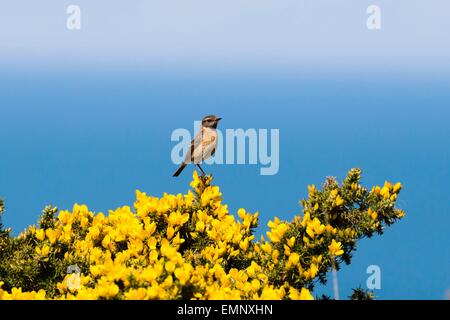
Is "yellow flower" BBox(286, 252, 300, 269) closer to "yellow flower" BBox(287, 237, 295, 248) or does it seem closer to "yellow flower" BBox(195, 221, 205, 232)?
"yellow flower" BBox(287, 237, 295, 248)

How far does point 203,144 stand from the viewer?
10578 mm

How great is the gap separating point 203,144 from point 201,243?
10.3 feet

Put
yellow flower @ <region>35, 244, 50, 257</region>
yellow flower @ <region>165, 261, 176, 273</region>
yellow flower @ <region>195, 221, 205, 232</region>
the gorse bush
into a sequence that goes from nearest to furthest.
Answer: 1. yellow flower @ <region>165, 261, 176, 273</region>
2. the gorse bush
3. yellow flower @ <region>35, 244, 50, 257</region>
4. yellow flower @ <region>195, 221, 205, 232</region>

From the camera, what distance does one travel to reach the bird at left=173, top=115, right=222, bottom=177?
10445 millimetres

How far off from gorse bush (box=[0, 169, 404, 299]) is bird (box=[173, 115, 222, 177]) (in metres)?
2.28

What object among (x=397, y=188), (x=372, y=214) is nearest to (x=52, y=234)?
(x=372, y=214)

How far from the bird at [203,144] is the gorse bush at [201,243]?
2.28 meters

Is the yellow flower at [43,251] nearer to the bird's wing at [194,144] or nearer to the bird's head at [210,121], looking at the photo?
the bird's wing at [194,144]

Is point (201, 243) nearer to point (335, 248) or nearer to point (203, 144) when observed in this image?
point (335, 248)

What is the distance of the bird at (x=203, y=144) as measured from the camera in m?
10.4

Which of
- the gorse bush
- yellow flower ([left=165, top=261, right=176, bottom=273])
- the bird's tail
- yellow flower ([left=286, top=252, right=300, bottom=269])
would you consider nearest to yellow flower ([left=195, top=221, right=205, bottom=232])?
the gorse bush

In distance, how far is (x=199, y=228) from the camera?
7.62m
